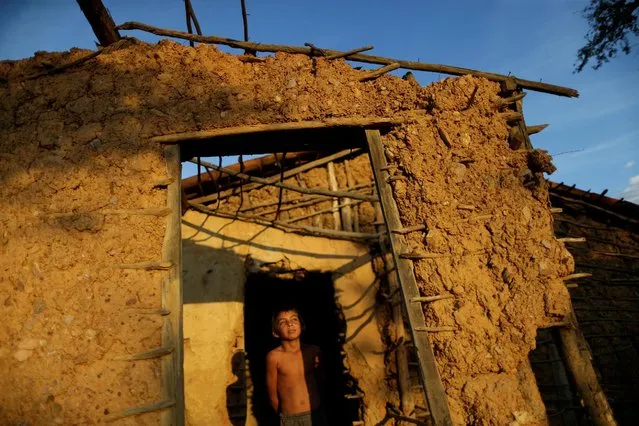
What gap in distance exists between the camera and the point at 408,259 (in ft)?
7.68

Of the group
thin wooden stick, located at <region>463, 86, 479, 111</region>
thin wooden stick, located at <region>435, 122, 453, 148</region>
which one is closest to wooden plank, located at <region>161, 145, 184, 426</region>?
thin wooden stick, located at <region>435, 122, 453, 148</region>

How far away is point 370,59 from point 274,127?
0.92 metres

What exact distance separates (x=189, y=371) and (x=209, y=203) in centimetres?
221

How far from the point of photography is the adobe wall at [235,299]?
441 centimetres

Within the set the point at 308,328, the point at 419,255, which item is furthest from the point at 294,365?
the point at 308,328

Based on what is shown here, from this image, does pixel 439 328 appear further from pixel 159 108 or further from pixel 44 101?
pixel 44 101

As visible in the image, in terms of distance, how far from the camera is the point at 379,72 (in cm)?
271

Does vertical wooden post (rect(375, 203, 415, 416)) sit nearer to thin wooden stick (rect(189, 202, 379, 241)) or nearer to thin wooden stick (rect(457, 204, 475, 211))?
thin wooden stick (rect(189, 202, 379, 241))

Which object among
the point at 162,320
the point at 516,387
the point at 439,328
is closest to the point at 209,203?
the point at 162,320

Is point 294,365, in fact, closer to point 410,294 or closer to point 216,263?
point 216,263

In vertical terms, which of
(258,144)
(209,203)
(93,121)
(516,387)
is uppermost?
(209,203)

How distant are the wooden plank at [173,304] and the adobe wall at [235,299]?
2711 millimetres

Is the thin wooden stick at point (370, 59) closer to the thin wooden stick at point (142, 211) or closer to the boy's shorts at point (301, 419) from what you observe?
the thin wooden stick at point (142, 211)

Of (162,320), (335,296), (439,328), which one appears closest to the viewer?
(162,320)
